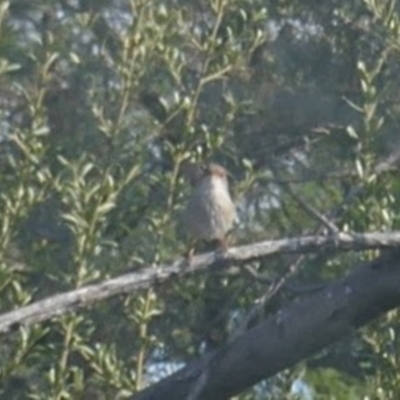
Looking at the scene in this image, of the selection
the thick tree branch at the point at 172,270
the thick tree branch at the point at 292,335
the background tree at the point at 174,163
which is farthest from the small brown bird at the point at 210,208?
the thick tree branch at the point at 172,270

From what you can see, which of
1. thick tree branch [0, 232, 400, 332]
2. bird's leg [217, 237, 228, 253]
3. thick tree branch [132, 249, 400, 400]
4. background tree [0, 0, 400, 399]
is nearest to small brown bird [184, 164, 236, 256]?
bird's leg [217, 237, 228, 253]

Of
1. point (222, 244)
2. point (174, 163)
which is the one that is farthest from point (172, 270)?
point (174, 163)

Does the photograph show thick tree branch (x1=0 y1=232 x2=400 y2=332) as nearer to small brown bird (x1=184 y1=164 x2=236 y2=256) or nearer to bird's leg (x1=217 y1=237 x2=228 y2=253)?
bird's leg (x1=217 y1=237 x2=228 y2=253)

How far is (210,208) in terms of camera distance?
6129mm

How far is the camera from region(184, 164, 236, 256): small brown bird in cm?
602

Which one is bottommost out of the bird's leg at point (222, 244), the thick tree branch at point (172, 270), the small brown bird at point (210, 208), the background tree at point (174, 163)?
the background tree at point (174, 163)

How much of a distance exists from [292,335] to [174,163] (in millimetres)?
1084

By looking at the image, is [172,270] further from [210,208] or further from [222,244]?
[210,208]

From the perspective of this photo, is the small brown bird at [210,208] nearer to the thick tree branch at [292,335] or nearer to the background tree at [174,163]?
the background tree at [174,163]

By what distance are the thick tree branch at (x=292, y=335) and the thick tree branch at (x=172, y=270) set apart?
0.21m

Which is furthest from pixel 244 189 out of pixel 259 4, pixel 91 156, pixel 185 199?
pixel 259 4

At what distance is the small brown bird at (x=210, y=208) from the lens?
19.8 ft

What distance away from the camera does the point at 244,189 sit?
6.61 meters

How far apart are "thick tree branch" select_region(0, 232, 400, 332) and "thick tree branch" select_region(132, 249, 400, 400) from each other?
0.21 m
